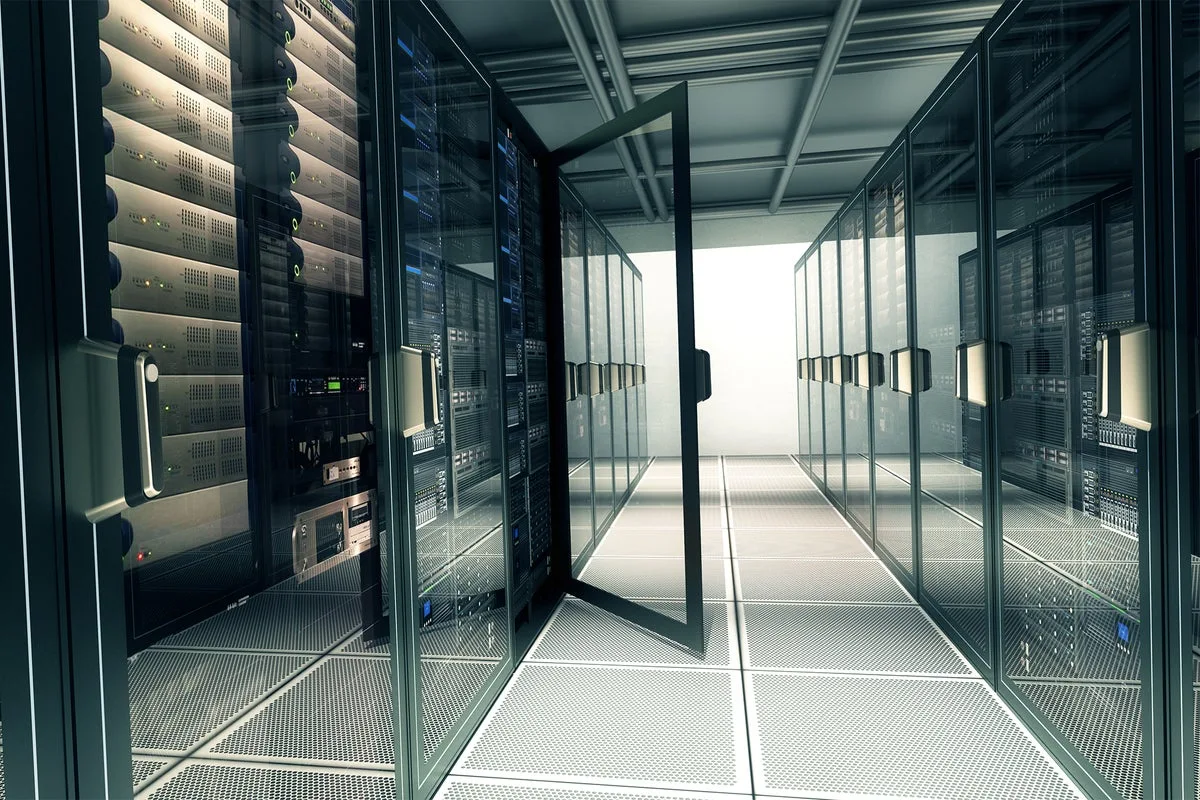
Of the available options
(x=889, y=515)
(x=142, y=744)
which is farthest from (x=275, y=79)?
(x=889, y=515)

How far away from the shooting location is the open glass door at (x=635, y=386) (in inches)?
108

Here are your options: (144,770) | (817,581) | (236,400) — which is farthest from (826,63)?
(144,770)

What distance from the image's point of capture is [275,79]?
1.33 m

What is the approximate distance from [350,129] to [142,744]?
127 centimetres

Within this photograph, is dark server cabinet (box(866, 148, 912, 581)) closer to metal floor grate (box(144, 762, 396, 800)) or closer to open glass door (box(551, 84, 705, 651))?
open glass door (box(551, 84, 705, 651))

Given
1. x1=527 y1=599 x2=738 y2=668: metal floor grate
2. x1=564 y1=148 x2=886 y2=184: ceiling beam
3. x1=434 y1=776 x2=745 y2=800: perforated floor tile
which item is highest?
x1=564 y1=148 x2=886 y2=184: ceiling beam

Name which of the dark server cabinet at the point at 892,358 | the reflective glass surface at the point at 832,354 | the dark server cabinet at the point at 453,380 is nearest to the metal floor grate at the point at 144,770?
the dark server cabinet at the point at 453,380

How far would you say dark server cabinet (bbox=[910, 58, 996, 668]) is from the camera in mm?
2436

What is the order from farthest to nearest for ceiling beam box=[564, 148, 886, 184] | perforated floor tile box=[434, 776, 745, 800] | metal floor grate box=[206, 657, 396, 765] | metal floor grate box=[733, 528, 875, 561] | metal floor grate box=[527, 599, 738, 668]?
ceiling beam box=[564, 148, 886, 184], metal floor grate box=[733, 528, 875, 561], metal floor grate box=[527, 599, 738, 668], perforated floor tile box=[434, 776, 745, 800], metal floor grate box=[206, 657, 396, 765]

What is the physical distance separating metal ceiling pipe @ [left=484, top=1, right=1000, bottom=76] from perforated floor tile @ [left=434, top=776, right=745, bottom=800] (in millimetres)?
4042

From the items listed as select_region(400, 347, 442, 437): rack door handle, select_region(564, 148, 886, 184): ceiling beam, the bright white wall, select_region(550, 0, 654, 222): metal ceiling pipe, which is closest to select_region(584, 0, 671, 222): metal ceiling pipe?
select_region(550, 0, 654, 222): metal ceiling pipe

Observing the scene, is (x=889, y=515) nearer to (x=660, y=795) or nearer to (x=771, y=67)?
(x=660, y=795)

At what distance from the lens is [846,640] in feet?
9.53

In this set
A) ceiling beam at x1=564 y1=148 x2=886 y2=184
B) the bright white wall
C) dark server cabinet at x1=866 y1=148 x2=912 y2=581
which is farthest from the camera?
the bright white wall
